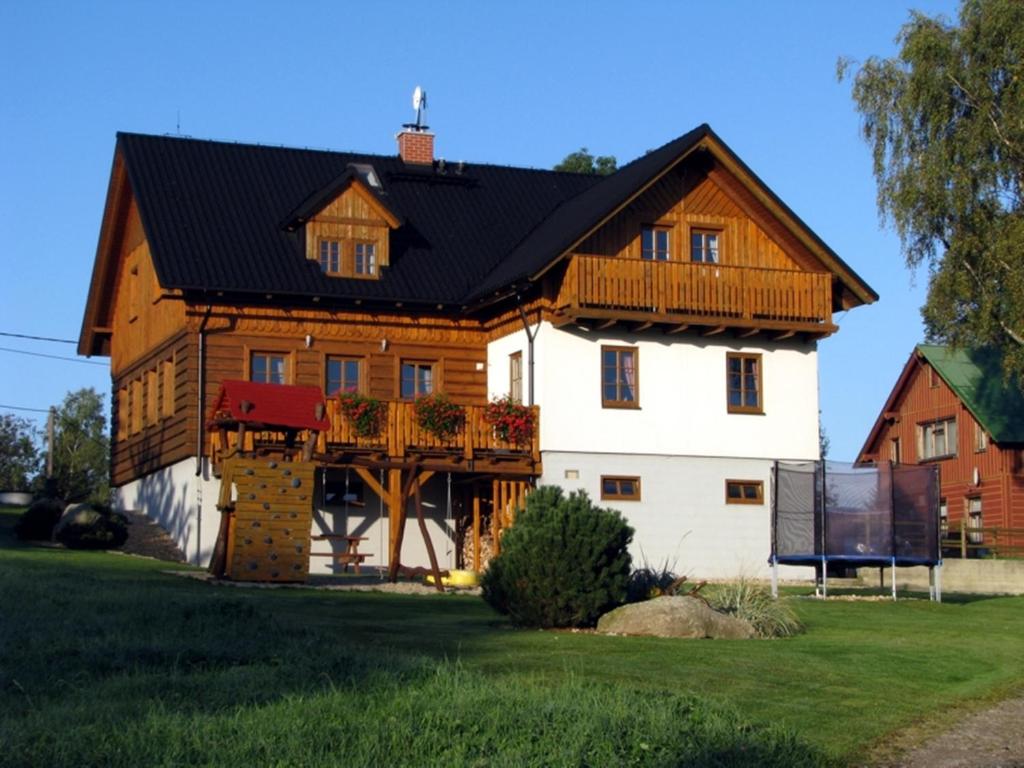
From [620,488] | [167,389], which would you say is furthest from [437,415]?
[167,389]

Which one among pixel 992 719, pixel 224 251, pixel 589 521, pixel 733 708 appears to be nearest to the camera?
pixel 733 708

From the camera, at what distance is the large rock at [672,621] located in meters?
19.4

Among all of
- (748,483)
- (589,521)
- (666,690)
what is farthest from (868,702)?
(748,483)

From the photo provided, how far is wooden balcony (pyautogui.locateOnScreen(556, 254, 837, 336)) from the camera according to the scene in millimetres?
35312

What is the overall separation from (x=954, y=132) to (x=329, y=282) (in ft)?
49.8

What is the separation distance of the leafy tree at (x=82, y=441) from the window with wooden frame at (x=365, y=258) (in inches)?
1330

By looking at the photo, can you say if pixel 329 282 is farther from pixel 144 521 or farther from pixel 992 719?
pixel 992 719

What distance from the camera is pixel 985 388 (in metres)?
53.5

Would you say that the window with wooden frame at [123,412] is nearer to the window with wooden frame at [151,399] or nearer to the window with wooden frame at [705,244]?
the window with wooden frame at [151,399]

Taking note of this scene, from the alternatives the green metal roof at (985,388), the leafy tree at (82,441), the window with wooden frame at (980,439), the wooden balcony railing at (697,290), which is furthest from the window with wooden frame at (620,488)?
the leafy tree at (82,441)

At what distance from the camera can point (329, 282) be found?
36812mm

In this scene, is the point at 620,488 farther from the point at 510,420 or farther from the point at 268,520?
the point at 268,520

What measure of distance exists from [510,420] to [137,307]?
11.9 m

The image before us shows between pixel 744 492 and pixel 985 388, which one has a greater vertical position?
pixel 985 388
